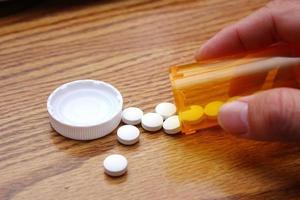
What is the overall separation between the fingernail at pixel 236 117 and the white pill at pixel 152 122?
10 cm

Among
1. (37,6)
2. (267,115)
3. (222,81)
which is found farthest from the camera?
(37,6)

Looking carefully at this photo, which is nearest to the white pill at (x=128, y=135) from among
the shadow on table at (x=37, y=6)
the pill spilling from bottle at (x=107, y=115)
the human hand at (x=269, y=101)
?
the pill spilling from bottle at (x=107, y=115)

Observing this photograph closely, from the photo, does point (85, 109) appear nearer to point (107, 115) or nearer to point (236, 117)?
point (107, 115)

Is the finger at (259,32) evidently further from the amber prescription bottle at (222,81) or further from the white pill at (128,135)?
the white pill at (128,135)

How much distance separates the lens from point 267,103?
0.53 metres

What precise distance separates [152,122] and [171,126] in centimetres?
2

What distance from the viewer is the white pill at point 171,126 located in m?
0.64

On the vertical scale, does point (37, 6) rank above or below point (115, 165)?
above

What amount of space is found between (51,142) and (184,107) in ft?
0.56

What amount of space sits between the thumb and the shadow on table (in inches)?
16.5

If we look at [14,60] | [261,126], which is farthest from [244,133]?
[14,60]

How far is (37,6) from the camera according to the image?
88 cm

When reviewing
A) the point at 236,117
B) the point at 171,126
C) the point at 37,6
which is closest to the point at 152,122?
the point at 171,126

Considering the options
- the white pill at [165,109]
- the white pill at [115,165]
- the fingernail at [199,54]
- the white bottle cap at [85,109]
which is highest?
the fingernail at [199,54]
